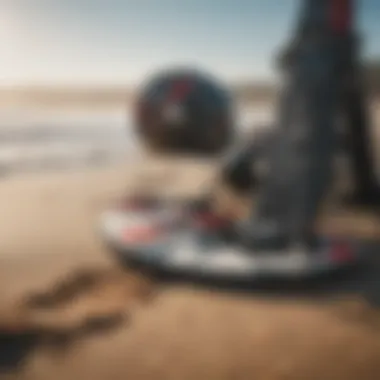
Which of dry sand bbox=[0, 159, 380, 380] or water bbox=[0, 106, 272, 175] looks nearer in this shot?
dry sand bbox=[0, 159, 380, 380]

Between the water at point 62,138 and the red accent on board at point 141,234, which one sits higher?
the water at point 62,138

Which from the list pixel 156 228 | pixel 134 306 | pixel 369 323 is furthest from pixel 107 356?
pixel 369 323

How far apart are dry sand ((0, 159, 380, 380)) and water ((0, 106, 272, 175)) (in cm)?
3

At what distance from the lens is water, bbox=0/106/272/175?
2.93 ft

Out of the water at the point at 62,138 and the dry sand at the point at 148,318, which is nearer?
the dry sand at the point at 148,318

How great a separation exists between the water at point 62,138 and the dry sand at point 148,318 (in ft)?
0.10

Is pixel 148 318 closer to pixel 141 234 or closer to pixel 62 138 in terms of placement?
pixel 141 234

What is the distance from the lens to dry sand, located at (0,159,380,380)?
Result: 783 millimetres

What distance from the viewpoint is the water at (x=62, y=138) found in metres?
0.89

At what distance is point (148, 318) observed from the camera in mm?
817

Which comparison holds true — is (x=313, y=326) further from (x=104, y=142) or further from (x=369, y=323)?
(x=104, y=142)

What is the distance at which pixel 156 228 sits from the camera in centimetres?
89

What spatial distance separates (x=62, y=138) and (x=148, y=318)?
263 millimetres

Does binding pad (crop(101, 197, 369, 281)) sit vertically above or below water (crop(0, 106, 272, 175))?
below
